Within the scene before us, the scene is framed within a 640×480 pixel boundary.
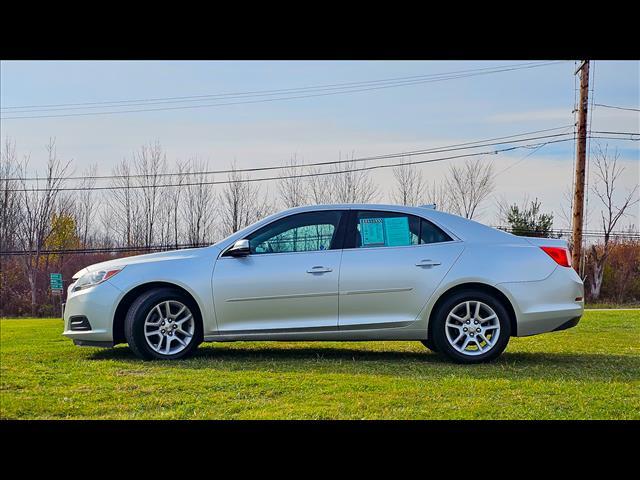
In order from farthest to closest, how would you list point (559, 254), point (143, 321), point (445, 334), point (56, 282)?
1. point (56, 282)
2. point (559, 254)
3. point (143, 321)
4. point (445, 334)

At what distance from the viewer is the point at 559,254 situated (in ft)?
23.8

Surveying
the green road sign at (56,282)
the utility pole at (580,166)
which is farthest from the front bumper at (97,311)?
the green road sign at (56,282)

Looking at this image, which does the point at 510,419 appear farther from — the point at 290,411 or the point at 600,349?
the point at 600,349

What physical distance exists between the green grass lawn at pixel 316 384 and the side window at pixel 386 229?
117 centimetres

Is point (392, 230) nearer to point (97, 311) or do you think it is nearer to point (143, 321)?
point (143, 321)

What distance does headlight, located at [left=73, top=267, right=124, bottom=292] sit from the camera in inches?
290

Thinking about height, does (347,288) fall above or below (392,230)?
below

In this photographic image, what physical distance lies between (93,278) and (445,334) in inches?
141

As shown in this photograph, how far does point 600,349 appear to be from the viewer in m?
8.68

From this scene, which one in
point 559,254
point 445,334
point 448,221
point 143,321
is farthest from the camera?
point 448,221

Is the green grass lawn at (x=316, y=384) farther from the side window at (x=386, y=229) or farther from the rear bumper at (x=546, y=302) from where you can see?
the side window at (x=386, y=229)

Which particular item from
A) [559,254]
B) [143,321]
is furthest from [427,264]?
[143,321]
